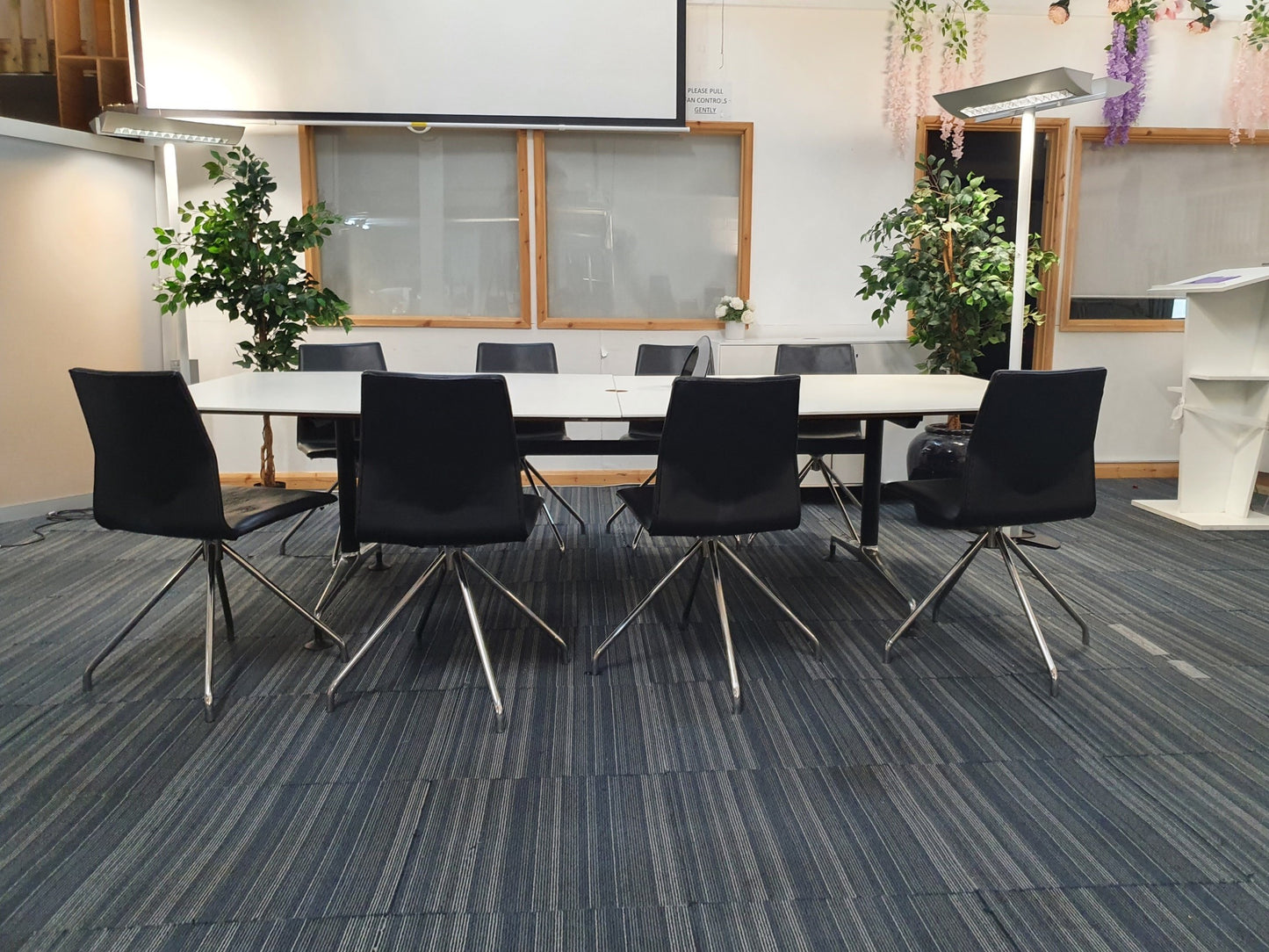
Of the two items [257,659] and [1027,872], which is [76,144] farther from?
[1027,872]

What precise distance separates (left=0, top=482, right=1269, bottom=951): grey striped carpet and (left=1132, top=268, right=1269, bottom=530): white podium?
1282 millimetres

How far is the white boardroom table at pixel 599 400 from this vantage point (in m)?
2.68

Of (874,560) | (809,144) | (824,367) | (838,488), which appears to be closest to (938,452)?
(838,488)

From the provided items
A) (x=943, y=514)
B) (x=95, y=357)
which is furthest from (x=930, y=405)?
(x=95, y=357)

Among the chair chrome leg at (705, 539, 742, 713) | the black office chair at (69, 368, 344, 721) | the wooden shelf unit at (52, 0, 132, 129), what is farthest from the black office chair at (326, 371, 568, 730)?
the wooden shelf unit at (52, 0, 132, 129)

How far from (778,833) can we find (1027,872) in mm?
505

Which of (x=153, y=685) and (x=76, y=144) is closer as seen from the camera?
(x=153, y=685)

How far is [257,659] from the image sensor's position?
110 inches

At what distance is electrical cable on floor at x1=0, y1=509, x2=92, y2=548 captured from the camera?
4172 mm

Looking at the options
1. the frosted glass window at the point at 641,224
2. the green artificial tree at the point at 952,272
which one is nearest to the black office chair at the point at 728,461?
the green artificial tree at the point at 952,272

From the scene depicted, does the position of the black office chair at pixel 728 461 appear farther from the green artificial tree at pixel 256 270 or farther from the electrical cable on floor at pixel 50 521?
the electrical cable on floor at pixel 50 521

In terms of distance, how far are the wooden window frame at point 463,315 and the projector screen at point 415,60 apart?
23 centimetres

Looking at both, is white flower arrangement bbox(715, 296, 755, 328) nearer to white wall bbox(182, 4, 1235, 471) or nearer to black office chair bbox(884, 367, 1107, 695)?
white wall bbox(182, 4, 1235, 471)

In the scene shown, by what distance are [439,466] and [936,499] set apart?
1.54 m
